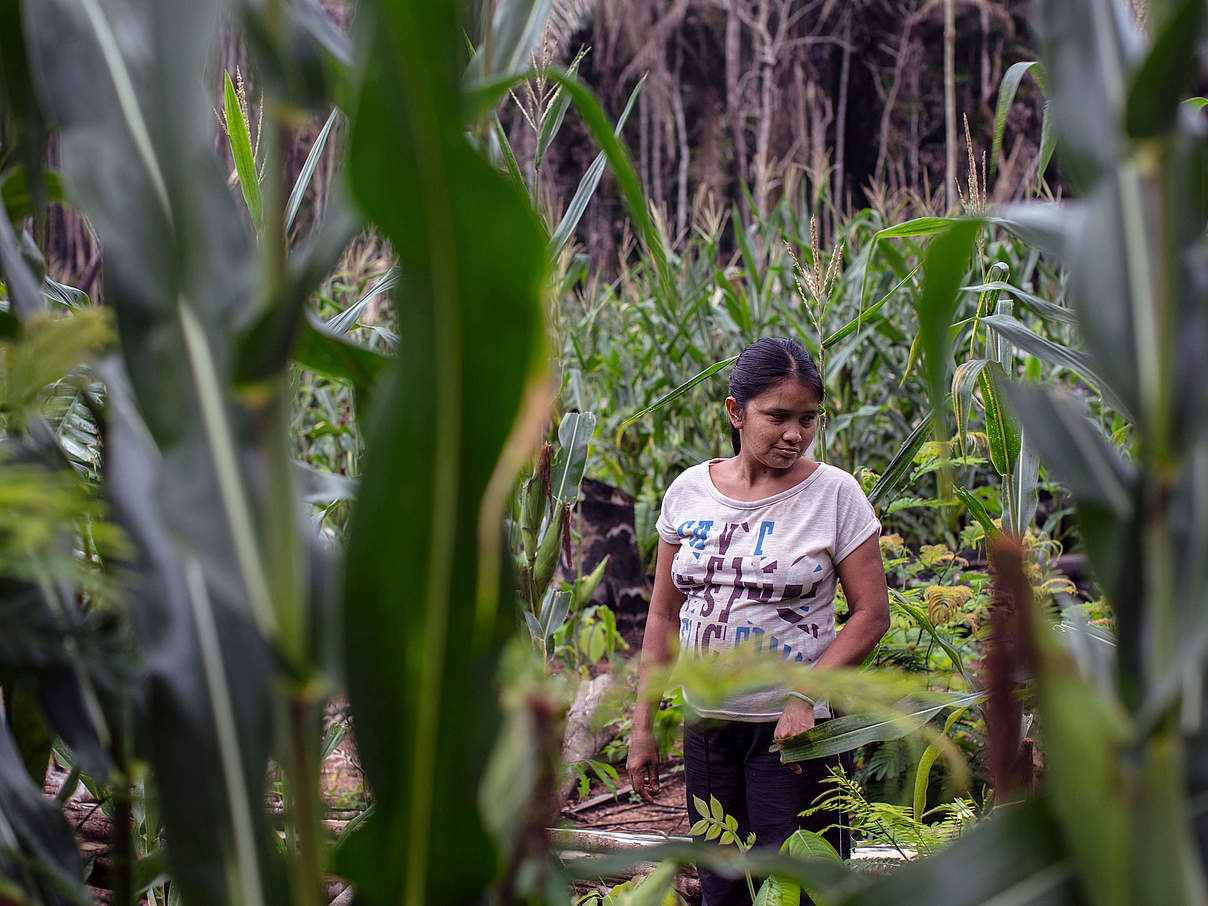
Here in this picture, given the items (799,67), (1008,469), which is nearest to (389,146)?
(1008,469)

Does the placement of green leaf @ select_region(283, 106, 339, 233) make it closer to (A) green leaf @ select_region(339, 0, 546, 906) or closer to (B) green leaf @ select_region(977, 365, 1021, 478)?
(A) green leaf @ select_region(339, 0, 546, 906)

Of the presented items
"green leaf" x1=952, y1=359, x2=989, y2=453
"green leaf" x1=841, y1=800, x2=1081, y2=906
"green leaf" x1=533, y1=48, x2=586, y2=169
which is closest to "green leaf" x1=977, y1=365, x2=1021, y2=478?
"green leaf" x1=952, y1=359, x2=989, y2=453

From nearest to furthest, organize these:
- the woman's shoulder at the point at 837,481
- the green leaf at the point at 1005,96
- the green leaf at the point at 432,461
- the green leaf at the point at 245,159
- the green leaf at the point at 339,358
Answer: the green leaf at the point at 432,461, the green leaf at the point at 339,358, the green leaf at the point at 1005,96, the green leaf at the point at 245,159, the woman's shoulder at the point at 837,481

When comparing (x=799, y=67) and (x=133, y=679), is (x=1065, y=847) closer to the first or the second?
(x=133, y=679)

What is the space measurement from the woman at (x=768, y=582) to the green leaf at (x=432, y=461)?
100 centimetres

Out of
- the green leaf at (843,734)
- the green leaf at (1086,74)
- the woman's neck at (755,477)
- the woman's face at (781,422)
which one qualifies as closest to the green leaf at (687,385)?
the woman's face at (781,422)

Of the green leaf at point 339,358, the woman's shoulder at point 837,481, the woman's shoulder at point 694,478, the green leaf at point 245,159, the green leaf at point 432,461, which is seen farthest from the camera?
the woman's shoulder at point 694,478

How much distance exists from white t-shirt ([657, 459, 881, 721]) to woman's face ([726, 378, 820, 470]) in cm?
6

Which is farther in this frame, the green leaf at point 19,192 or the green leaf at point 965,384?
the green leaf at point 965,384

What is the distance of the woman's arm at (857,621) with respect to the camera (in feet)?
4.04

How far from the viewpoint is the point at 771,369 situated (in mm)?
1334

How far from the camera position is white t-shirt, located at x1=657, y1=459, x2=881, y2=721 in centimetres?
131

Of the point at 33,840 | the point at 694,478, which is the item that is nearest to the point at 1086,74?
the point at 33,840

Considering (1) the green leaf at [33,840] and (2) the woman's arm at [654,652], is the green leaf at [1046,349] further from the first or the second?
(2) the woman's arm at [654,652]
